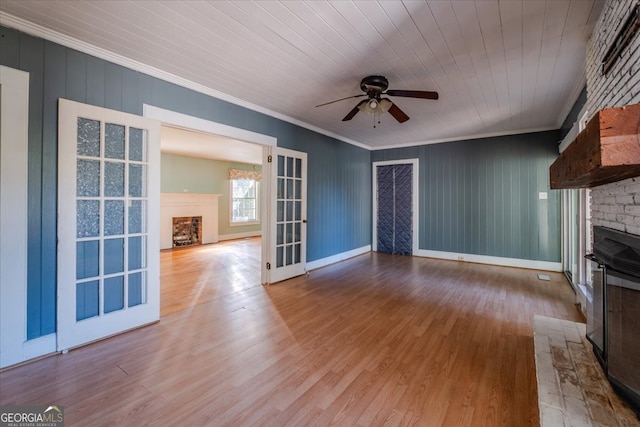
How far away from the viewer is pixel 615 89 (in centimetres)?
169

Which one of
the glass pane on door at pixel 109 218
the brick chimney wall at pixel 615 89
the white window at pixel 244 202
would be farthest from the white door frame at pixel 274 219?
the white window at pixel 244 202

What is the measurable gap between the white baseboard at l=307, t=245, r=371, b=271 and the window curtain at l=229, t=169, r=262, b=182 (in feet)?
16.2

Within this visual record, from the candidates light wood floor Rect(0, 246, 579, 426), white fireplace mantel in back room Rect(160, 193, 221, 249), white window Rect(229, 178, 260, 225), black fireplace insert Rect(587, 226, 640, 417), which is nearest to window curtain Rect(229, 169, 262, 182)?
white window Rect(229, 178, 260, 225)

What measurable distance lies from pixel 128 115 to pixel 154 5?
3.60ft

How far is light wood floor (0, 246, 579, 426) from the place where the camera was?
1.65m

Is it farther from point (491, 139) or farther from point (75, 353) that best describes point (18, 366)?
point (491, 139)

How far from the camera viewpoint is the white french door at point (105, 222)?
2.30 meters

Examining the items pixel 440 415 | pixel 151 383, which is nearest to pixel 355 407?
pixel 440 415

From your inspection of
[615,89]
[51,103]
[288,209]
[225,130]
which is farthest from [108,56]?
[615,89]

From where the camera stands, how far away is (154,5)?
1.91 m

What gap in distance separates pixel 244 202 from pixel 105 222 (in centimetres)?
706

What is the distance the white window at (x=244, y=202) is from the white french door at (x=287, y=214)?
16.7 ft

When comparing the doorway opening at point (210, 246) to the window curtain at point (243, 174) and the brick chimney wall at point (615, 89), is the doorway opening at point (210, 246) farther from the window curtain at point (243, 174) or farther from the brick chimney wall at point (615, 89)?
the brick chimney wall at point (615, 89)

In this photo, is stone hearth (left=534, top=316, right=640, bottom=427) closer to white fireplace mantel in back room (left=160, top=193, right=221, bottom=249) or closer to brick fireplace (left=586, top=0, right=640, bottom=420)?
brick fireplace (left=586, top=0, right=640, bottom=420)
